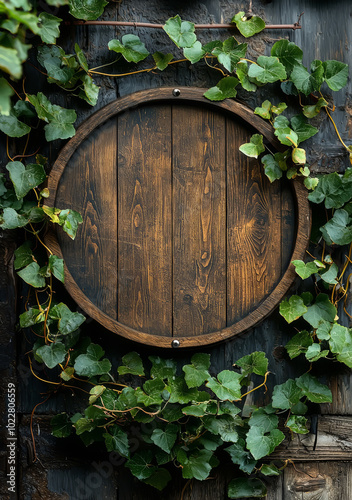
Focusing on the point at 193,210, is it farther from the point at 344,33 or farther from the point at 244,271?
the point at 344,33

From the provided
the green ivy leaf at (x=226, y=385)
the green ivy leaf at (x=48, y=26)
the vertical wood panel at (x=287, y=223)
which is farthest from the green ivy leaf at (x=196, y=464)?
the green ivy leaf at (x=48, y=26)

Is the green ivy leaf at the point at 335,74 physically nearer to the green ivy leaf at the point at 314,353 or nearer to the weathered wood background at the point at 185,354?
the weathered wood background at the point at 185,354

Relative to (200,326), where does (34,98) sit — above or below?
above

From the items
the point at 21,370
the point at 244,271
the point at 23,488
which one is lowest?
the point at 23,488

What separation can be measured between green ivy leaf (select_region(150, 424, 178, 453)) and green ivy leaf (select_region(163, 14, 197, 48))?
1185 mm

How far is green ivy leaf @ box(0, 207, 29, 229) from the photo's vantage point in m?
1.46

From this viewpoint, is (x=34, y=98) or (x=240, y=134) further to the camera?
(x=240, y=134)

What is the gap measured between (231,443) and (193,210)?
0.77 m

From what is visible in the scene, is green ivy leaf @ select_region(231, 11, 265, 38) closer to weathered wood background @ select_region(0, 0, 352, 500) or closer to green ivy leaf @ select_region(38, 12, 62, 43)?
weathered wood background @ select_region(0, 0, 352, 500)

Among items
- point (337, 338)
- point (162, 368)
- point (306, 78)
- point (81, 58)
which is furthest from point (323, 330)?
point (81, 58)

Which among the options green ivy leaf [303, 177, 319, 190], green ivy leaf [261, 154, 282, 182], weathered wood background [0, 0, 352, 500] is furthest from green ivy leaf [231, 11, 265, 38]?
green ivy leaf [303, 177, 319, 190]

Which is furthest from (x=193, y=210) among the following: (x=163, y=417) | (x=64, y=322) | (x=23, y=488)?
(x=23, y=488)

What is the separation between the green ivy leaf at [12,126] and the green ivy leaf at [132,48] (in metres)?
0.39

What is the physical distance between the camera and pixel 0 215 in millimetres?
1490
